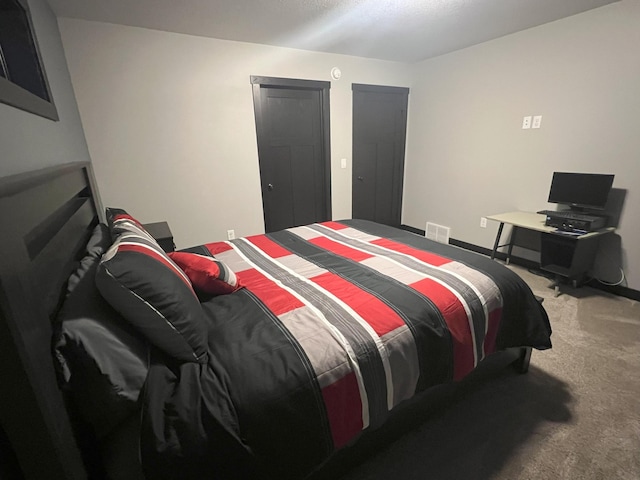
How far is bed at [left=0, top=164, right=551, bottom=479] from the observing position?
67 cm

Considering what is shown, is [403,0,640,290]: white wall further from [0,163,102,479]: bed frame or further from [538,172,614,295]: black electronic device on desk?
[0,163,102,479]: bed frame

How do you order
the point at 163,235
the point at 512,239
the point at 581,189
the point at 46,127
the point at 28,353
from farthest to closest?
the point at 512,239, the point at 581,189, the point at 163,235, the point at 46,127, the point at 28,353

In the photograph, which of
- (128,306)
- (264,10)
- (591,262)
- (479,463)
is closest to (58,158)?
(128,306)

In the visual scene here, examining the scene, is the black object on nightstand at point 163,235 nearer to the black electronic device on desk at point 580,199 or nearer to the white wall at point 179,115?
the white wall at point 179,115

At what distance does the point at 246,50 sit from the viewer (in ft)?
9.84

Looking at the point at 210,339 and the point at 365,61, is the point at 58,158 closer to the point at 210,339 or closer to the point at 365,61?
the point at 210,339

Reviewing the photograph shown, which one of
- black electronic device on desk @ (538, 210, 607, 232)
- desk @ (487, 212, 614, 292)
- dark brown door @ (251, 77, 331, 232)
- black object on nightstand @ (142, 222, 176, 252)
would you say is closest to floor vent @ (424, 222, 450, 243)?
desk @ (487, 212, 614, 292)

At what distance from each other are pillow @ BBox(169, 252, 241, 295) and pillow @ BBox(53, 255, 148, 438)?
1.52ft

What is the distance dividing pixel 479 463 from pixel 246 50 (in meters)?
3.68

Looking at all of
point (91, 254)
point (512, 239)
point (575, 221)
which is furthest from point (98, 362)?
point (512, 239)

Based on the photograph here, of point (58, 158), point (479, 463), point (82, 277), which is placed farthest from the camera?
point (58, 158)

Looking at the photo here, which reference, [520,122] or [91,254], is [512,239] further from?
[91,254]

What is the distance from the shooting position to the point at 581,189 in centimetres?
258

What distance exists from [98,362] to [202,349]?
288mm
